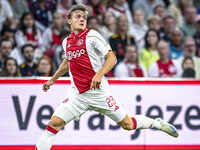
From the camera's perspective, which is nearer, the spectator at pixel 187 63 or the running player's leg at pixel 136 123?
the running player's leg at pixel 136 123

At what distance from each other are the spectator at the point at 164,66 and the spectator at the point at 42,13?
2.96m

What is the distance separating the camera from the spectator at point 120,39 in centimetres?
898

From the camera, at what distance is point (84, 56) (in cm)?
491

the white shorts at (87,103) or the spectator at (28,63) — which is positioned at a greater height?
the spectator at (28,63)

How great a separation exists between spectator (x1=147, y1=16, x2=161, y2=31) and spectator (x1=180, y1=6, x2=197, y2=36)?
1.01m

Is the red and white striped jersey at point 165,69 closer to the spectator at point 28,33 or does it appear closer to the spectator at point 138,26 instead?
the spectator at point 138,26

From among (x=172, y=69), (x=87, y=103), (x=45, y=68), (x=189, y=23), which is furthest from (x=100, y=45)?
(x=189, y=23)

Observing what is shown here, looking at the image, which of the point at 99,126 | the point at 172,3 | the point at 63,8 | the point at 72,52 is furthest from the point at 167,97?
the point at 172,3

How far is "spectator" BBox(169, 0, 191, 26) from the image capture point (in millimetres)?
11094

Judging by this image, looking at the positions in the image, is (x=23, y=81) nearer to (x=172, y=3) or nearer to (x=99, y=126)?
(x=99, y=126)

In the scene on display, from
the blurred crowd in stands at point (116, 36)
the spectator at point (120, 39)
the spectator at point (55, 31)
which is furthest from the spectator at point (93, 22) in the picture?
the spectator at point (55, 31)

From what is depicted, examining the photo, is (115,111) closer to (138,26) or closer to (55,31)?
(55,31)

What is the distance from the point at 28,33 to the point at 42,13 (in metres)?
0.84

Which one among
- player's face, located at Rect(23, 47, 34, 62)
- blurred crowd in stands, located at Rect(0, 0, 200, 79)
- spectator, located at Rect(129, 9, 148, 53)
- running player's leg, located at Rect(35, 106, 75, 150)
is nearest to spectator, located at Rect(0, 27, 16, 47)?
blurred crowd in stands, located at Rect(0, 0, 200, 79)
